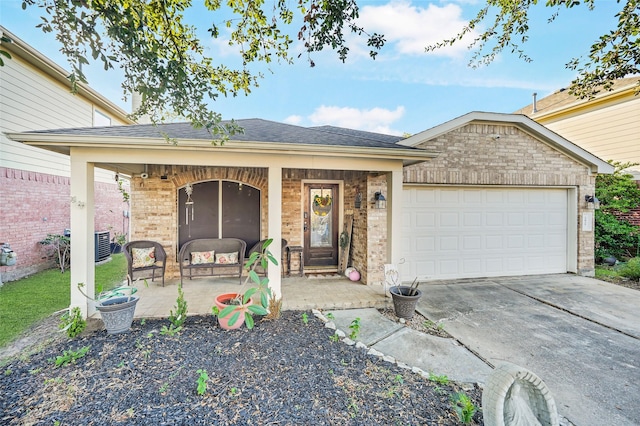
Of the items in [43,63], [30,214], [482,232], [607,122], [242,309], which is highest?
[43,63]

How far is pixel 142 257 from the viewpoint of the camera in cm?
520

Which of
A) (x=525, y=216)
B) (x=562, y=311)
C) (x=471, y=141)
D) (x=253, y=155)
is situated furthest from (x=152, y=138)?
(x=525, y=216)

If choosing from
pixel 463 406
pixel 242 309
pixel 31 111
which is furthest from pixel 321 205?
pixel 31 111

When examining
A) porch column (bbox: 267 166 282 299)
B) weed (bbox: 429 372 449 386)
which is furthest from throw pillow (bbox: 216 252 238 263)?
weed (bbox: 429 372 449 386)

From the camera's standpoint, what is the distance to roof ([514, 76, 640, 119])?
8.48 m

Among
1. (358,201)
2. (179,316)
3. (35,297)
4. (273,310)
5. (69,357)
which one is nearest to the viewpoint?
(69,357)

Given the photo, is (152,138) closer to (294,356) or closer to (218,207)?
(218,207)

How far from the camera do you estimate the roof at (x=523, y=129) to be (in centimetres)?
584

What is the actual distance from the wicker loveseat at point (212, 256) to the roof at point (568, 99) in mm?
8502

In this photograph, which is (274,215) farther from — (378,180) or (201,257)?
(378,180)

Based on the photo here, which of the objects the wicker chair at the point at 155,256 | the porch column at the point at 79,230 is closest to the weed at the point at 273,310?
the porch column at the point at 79,230

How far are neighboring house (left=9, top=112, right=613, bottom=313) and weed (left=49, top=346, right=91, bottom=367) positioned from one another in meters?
2.91

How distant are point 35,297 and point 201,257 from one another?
2931 millimetres

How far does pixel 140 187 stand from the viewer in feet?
18.8
